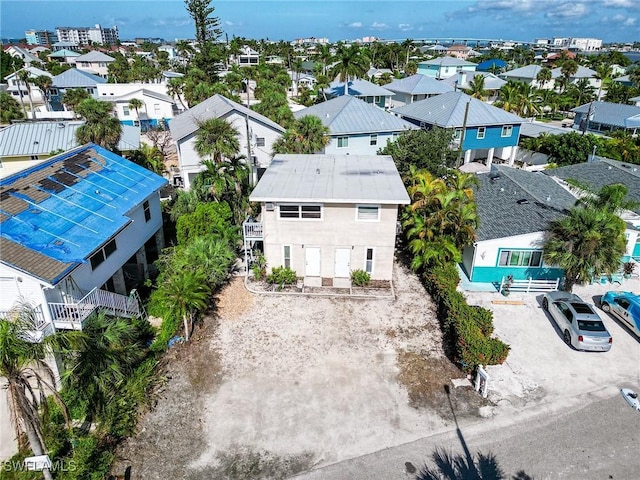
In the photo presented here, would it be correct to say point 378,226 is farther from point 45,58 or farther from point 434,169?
point 45,58

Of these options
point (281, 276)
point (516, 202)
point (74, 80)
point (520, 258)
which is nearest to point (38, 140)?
point (281, 276)

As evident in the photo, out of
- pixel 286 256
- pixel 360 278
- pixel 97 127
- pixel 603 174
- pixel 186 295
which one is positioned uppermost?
pixel 97 127

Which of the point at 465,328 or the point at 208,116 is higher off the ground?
the point at 208,116

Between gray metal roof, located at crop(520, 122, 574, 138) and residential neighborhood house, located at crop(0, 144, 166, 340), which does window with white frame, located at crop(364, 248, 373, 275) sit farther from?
gray metal roof, located at crop(520, 122, 574, 138)

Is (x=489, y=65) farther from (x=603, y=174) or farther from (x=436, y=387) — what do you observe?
(x=436, y=387)

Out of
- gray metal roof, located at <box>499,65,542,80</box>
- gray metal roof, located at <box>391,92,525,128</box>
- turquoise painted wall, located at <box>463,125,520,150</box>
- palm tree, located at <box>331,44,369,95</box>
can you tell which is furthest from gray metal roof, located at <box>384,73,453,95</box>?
gray metal roof, located at <box>499,65,542,80</box>

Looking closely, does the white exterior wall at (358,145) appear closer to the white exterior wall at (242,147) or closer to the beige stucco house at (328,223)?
the white exterior wall at (242,147)

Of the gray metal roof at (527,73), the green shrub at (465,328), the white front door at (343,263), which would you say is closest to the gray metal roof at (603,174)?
the green shrub at (465,328)
